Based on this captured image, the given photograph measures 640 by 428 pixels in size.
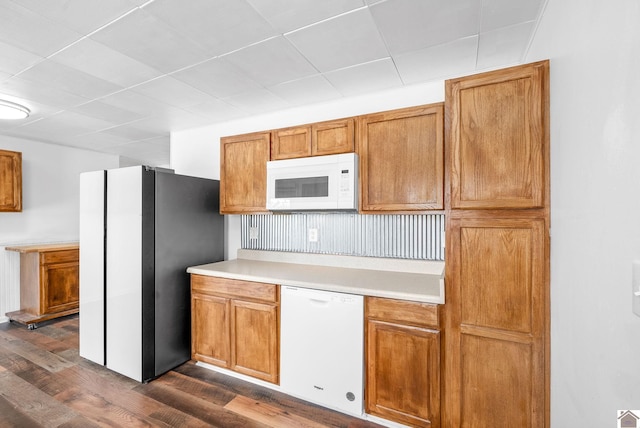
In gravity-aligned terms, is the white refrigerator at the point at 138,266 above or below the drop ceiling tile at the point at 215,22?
below

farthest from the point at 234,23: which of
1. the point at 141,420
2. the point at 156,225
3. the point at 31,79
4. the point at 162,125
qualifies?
the point at 141,420

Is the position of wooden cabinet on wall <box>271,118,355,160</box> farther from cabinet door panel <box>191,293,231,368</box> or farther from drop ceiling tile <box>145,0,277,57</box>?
cabinet door panel <box>191,293,231,368</box>

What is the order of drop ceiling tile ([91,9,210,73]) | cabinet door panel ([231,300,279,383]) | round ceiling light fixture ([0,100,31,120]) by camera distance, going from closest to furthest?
drop ceiling tile ([91,9,210,73])
cabinet door panel ([231,300,279,383])
round ceiling light fixture ([0,100,31,120])

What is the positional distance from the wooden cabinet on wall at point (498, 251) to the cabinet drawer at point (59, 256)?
15.2 ft

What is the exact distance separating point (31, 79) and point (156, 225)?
1461 millimetres

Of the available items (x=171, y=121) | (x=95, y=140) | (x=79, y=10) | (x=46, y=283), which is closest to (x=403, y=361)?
(x=79, y=10)

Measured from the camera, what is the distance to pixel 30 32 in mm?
1753

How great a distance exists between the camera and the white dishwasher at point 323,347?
6.52 feet

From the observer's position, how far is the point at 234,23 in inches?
66.9

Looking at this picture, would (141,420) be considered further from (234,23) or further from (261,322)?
(234,23)

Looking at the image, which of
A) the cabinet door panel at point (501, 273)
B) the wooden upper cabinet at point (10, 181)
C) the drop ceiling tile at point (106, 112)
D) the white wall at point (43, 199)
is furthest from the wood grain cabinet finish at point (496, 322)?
the white wall at point (43, 199)

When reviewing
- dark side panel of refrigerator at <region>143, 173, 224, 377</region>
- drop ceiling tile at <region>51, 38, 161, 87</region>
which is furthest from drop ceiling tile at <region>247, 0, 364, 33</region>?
dark side panel of refrigerator at <region>143, 173, 224, 377</region>

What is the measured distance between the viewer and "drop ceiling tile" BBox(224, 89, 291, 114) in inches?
108

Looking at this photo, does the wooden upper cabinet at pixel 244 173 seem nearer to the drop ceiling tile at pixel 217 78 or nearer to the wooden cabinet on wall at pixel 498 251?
the drop ceiling tile at pixel 217 78
